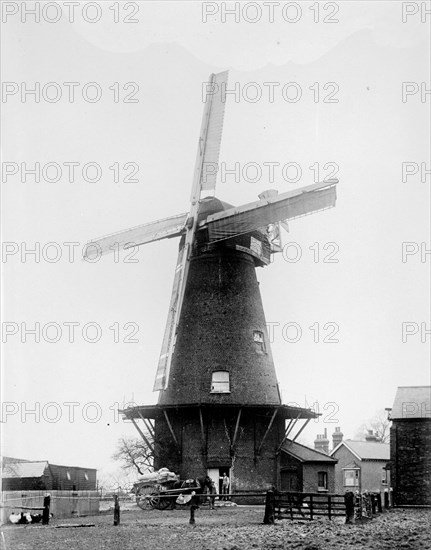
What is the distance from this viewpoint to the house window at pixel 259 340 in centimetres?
2389

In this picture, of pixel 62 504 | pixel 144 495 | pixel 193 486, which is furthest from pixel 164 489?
pixel 62 504

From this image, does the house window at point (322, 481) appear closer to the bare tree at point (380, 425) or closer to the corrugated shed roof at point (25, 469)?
the corrugated shed roof at point (25, 469)

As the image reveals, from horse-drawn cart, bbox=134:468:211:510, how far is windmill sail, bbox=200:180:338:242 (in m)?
7.50

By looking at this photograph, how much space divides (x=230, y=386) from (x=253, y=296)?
3209mm

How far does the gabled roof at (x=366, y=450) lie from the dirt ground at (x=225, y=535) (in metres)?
29.5

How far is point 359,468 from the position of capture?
45.5 meters

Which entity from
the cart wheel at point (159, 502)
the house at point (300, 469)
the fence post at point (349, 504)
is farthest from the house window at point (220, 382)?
the fence post at point (349, 504)

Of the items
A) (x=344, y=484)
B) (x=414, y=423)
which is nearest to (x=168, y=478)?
(x=414, y=423)

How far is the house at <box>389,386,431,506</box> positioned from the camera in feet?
91.2

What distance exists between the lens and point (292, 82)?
1688 centimetres

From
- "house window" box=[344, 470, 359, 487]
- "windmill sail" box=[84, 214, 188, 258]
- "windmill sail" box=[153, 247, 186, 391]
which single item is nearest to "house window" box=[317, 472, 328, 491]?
"windmill sail" box=[153, 247, 186, 391]

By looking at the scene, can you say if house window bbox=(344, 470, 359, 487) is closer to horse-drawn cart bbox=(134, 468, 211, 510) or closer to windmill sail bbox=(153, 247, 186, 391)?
horse-drawn cart bbox=(134, 468, 211, 510)

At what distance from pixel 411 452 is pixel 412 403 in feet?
6.30

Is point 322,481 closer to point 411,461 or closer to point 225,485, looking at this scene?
point 411,461
